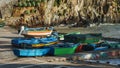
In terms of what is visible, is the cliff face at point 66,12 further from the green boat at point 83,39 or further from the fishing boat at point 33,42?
the fishing boat at point 33,42

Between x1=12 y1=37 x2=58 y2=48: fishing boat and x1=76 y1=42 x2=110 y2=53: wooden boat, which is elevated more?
x1=12 y1=37 x2=58 y2=48: fishing boat

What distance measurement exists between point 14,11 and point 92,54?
68.6 meters

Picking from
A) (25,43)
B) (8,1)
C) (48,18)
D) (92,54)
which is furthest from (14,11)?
(92,54)

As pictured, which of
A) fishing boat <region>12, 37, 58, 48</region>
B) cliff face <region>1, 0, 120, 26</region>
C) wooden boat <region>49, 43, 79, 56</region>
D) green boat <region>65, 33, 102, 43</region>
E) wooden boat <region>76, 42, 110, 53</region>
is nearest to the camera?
wooden boat <region>49, 43, 79, 56</region>

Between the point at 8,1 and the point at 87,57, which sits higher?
the point at 8,1

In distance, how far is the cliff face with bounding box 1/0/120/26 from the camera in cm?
10950

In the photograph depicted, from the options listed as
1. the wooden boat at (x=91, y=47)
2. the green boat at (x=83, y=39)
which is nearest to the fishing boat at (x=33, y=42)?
the green boat at (x=83, y=39)

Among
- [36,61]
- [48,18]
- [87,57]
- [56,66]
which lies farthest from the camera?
[48,18]

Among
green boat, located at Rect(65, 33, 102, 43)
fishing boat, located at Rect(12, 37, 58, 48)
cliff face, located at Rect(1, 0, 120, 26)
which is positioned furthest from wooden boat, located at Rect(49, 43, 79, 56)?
cliff face, located at Rect(1, 0, 120, 26)

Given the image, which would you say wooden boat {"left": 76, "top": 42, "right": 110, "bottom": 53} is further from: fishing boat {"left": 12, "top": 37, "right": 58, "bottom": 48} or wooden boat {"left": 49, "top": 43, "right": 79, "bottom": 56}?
fishing boat {"left": 12, "top": 37, "right": 58, "bottom": 48}

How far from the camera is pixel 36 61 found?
131 feet

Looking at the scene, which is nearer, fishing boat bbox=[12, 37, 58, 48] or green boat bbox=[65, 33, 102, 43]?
fishing boat bbox=[12, 37, 58, 48]

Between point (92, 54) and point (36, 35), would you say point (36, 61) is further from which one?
point (36, 35)

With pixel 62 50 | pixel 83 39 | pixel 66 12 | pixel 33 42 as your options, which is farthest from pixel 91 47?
pixel 66 12
